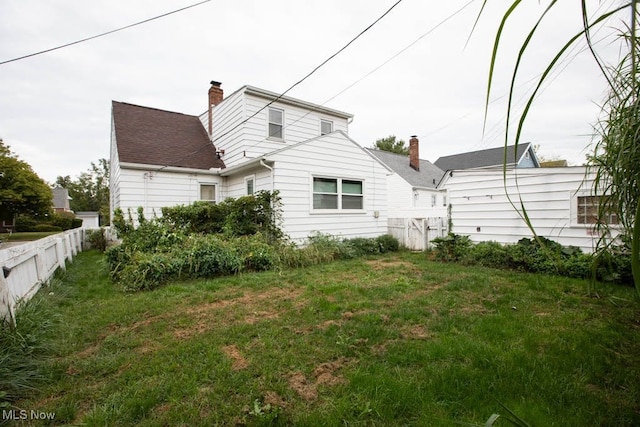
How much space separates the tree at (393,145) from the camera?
42062mm

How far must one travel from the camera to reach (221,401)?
7.09ft

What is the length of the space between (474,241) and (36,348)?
9265mm

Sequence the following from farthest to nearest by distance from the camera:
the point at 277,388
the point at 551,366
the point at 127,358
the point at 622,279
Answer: the point at 622,279, the point at 127,358, the point at 551,366, the point at 277,388

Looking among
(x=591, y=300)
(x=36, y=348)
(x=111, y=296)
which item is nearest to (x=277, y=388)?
(x=36, y=348)

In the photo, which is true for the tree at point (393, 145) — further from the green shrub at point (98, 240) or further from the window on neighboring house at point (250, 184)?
the green shrub at point (98, 240)

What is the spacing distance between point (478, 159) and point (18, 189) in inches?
1374

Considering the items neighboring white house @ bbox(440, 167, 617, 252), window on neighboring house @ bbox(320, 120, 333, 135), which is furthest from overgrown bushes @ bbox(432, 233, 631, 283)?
window on neighboring house @ bbox(320, 120, 333, 135)

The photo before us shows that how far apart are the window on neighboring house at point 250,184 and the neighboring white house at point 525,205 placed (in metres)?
6.42

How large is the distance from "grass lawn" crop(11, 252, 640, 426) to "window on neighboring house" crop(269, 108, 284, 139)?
7.77 meters

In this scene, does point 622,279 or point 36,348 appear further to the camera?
point 622,279

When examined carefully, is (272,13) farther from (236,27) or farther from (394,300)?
(394,300)

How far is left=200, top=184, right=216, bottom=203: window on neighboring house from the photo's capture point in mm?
10477

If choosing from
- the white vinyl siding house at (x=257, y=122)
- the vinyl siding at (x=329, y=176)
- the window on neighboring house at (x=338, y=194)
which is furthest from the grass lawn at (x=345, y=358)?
the white vinyl siding house at (x=257, y=122)

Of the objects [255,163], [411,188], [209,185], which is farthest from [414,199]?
[209,185]
